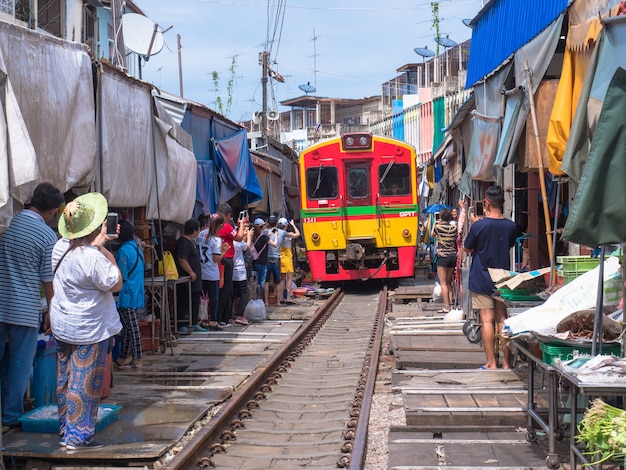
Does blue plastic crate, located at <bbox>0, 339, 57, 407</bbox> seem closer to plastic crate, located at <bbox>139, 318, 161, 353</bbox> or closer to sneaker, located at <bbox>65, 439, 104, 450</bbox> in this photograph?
sneaker, located at <bbox>65, 439, 104, 450</bbox>

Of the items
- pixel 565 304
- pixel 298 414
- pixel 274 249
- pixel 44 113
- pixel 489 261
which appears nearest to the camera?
pixel 565 304

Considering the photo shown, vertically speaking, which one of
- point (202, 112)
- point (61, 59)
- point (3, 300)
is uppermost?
point (202, 112)

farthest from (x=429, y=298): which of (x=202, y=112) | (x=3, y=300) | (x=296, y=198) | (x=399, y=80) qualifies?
(x=399, y=80)

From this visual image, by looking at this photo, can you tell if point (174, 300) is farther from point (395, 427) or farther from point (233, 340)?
point (395, 427)

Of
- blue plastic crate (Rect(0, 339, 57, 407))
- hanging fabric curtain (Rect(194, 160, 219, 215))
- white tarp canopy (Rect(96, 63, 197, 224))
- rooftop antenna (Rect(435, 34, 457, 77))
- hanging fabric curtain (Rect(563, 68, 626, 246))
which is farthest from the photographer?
rooftop antenna (Rect(435, 34, 457, 77))

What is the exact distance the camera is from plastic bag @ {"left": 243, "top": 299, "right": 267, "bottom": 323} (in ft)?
43.6

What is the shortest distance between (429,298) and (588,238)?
473 inches

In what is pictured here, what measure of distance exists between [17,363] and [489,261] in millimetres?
4408

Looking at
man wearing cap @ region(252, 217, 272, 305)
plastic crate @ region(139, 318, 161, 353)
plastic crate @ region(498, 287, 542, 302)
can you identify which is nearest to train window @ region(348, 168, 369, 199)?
man wearing cap @ region(252, 217, 272, 305)

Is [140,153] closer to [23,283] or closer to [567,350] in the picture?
[23,283]

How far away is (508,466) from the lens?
17.4 feet

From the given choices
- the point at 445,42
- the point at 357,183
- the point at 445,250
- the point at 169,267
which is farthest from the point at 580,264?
the point at 445,42

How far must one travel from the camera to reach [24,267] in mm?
6098

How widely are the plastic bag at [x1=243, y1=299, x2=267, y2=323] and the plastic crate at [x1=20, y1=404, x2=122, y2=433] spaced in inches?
266
